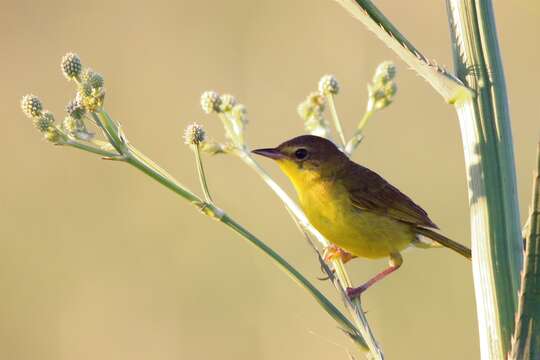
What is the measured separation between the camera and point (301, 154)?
14.4 feet

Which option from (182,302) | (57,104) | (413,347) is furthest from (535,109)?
(57,104)

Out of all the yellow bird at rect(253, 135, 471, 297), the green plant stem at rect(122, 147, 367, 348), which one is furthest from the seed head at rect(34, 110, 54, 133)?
the yellow bird at rect(253, 135, 471, 297)

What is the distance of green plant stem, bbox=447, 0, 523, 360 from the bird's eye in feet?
8.39

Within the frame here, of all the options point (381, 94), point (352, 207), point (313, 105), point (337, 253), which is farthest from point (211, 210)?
point (352, 207)

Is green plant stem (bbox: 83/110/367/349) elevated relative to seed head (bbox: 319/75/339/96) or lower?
lower

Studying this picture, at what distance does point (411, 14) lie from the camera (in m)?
8.31

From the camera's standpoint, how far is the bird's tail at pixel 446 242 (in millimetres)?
3340

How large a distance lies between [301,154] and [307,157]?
41 millimetres

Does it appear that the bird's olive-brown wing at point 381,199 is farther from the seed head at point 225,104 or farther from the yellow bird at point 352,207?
the seed head at point 225,104

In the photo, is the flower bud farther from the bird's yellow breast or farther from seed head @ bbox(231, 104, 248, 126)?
the bird's yellow breast

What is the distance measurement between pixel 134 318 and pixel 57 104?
2.64 meters

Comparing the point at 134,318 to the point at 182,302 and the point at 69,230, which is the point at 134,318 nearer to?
the point at 182,302

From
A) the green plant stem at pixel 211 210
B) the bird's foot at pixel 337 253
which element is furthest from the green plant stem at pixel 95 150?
the bird's foot at pixel 337 253

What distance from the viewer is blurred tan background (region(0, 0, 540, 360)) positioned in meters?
6.33
